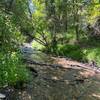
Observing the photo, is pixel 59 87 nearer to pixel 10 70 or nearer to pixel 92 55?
pixel 10 70

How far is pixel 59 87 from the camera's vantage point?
16.8 m

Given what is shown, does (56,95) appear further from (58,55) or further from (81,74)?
(58,55)

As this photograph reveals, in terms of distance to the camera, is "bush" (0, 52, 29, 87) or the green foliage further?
"bush" (0, 52, 29, 87)

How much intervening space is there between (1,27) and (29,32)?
1965cm

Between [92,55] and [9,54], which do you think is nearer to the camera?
[9,54]

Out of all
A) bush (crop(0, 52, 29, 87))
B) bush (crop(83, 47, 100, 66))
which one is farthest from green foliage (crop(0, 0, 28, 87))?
bush (crop(83, 47, 100, 66))

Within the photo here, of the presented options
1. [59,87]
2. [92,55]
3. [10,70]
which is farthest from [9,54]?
[92,55]

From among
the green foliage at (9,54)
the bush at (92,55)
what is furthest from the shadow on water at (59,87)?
the bush at (92,55)

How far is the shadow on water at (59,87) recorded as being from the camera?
14695 mm

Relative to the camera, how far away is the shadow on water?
1470 centimetres

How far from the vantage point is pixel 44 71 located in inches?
827

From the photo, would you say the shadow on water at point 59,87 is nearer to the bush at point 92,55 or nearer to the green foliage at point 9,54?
the green foliage at point 9,54

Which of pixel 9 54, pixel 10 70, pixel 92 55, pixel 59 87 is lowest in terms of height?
pixel 92 55

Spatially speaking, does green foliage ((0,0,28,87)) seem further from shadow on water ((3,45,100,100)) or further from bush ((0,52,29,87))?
shadow on water ((3,45,100,100))
